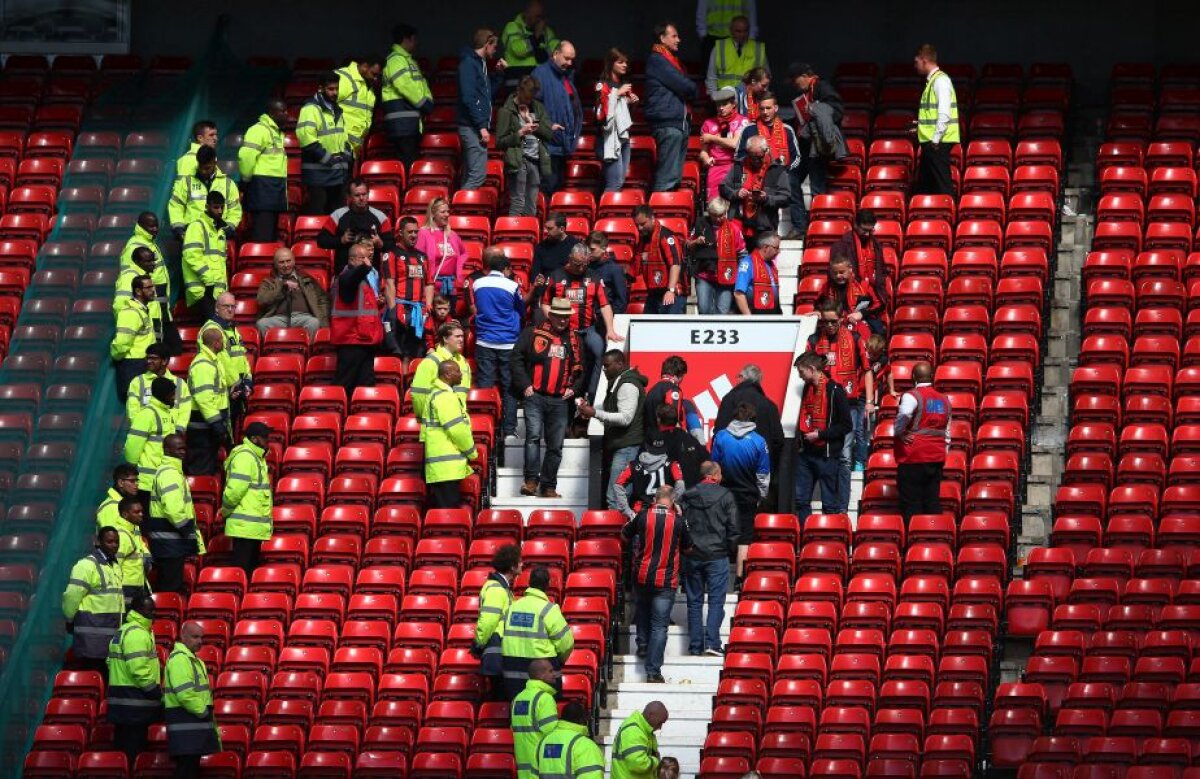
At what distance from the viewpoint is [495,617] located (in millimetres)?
20859


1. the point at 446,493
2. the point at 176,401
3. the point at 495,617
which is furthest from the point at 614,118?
the point at 495,617

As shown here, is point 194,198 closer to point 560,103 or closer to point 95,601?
point 560,103

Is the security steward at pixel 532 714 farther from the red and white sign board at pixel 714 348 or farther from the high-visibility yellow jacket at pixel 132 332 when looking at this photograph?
the high-visibility yellow jacket at pixel 132 332

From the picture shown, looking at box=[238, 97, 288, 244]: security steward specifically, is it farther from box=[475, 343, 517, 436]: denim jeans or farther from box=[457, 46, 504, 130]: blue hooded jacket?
box=[475, 343, 517, 436]: denim jeans

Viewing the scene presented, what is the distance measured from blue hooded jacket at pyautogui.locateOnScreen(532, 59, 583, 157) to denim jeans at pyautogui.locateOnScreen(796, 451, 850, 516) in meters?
4.35

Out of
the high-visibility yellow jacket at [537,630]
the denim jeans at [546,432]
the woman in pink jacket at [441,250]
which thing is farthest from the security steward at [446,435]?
the high-visibility yellow jacket at [537,630]

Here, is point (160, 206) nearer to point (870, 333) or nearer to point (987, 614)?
point (870, 333)

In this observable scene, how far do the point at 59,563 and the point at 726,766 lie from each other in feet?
18.4


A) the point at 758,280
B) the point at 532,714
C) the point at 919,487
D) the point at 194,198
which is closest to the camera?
the point at 532,714

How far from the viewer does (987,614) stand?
842 inches

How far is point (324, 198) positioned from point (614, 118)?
8.71 ft

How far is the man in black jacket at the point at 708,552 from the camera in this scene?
848 inches

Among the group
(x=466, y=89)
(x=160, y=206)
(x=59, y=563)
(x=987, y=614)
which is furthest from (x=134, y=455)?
(x=987, y=614)

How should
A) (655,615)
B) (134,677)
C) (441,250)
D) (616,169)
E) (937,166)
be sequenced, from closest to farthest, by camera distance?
(134,677), (655,615), (441,250), (937,166), (616,169)
